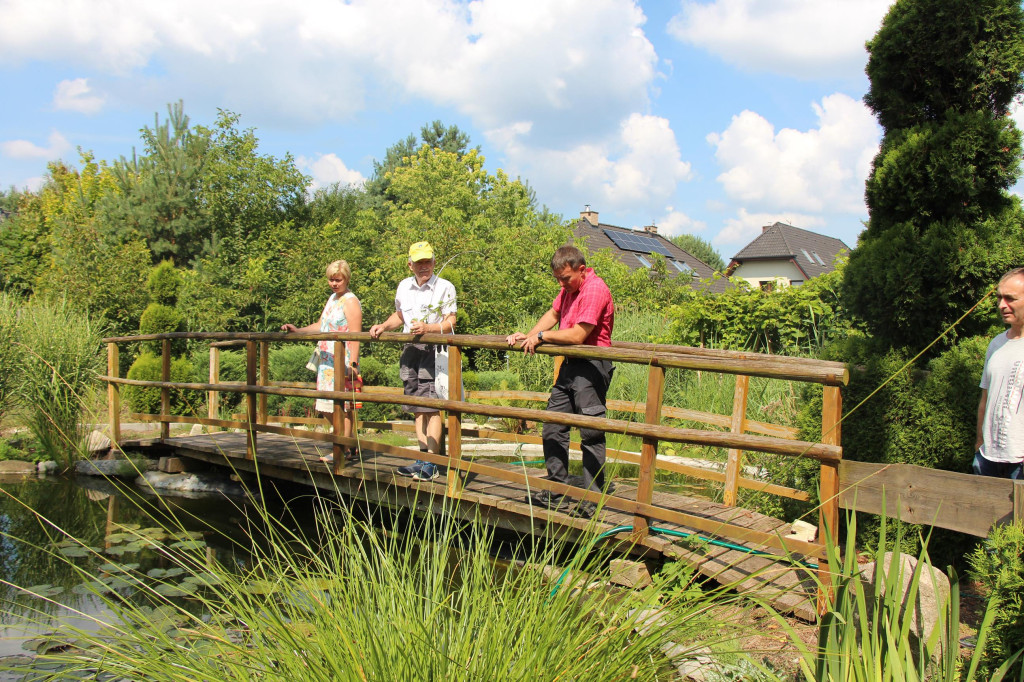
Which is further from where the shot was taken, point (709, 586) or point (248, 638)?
point (709, 586)

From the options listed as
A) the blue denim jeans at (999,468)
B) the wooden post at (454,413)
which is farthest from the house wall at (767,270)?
the blue denim jeans at (999,468)

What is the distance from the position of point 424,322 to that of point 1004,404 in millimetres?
3448

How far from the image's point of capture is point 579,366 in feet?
14.3

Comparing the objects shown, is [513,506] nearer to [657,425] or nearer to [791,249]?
[657,425]

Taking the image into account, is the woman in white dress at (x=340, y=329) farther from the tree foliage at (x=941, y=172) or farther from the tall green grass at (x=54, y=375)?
the tree foliage at (x=941, y=172)

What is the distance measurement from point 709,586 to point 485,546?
1959 mm

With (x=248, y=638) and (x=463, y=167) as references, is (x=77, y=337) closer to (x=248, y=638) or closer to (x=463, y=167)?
(x=248, y=638)

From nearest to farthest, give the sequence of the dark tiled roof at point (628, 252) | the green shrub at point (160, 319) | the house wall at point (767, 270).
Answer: the green shrub at point (160, 319), the dark tiled roof at point (628, 252), the house wall at point (767, 270)

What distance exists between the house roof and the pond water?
40.7m

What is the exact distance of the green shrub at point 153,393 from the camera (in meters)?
10.4

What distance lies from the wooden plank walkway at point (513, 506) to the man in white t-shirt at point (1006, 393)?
1.01 meters

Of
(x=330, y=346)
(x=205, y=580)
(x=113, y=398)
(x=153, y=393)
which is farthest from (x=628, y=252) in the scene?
(x=205, y=580)

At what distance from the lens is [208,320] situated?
42.0ft

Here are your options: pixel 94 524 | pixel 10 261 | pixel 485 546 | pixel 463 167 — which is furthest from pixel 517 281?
pixel 463 167
